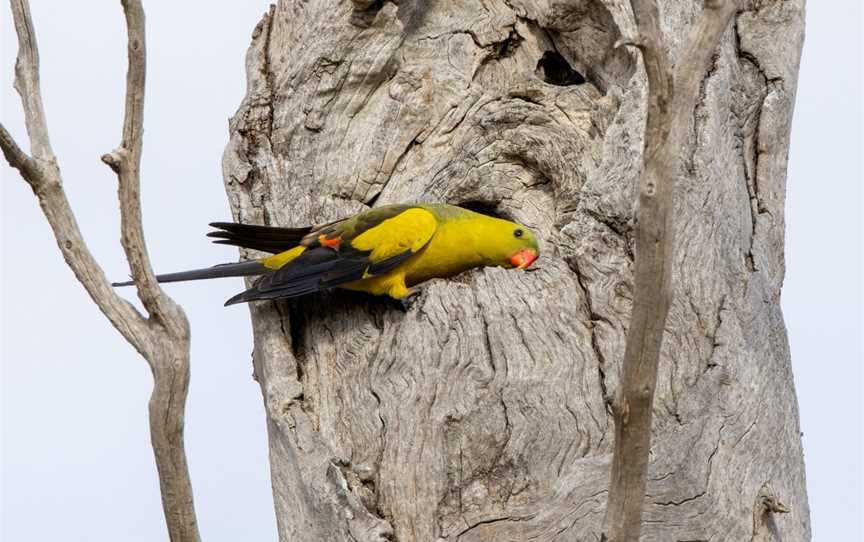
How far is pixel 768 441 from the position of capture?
434 cm

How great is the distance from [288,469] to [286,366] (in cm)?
49

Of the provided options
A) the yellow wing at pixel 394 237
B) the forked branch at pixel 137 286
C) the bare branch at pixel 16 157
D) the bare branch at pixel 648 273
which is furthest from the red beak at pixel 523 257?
the bare branch at pixel 16 157

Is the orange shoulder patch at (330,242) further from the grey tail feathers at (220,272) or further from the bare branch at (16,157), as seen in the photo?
the bare branch at (16,157)

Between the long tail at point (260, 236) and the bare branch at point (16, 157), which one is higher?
the long tail at point (260, 236)

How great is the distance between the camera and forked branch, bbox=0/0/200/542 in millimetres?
3738

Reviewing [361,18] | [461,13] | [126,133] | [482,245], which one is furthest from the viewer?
[461,13]

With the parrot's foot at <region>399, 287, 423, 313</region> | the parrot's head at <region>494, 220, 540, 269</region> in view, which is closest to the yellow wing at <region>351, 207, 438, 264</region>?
the parrot's foot at <region>399, 287, 423, 313</region>

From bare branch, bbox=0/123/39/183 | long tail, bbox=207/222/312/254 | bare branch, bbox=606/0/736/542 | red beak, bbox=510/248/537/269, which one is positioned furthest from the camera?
red beak, bbox=510/248/537/269

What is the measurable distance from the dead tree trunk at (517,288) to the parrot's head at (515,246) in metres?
0.08

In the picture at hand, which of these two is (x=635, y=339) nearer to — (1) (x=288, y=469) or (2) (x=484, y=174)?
(1) (x=288, y=469)

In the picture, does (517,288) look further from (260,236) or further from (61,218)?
(61,218)

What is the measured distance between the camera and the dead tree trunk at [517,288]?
13.4 feet

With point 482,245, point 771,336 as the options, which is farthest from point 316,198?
point 771,336

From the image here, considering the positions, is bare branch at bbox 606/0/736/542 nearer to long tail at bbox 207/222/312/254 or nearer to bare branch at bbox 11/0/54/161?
bare branch at bbox 11/0/54/161
